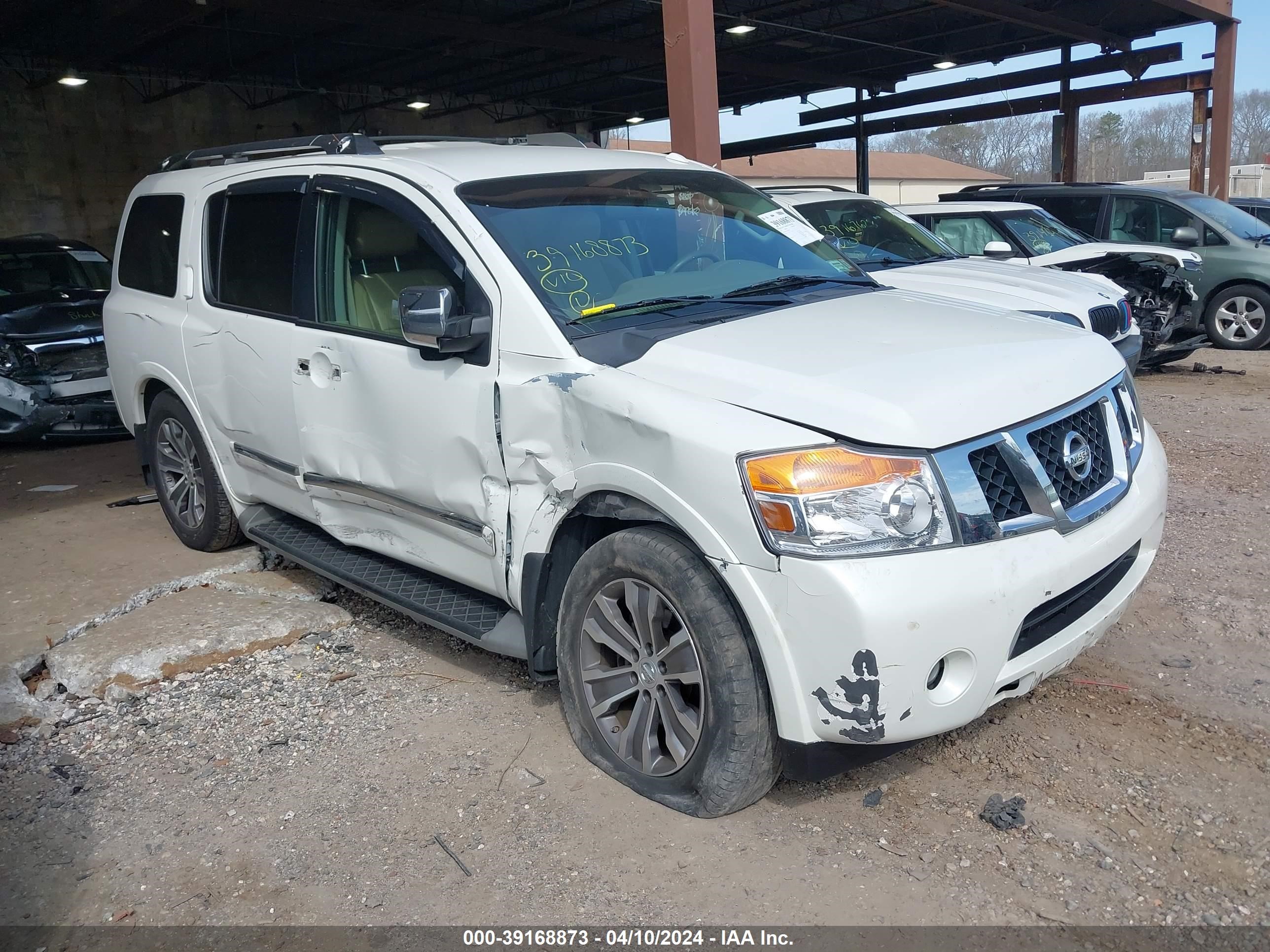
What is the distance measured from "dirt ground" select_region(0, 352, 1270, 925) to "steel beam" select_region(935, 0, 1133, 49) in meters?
12.0

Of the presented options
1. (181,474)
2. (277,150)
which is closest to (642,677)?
(277,150)

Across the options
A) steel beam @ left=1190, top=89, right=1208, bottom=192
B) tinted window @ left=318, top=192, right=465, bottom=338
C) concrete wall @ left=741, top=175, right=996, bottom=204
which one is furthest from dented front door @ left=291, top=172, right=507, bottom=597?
concrete wall @ left=741, top=175, right=996, bottom=204

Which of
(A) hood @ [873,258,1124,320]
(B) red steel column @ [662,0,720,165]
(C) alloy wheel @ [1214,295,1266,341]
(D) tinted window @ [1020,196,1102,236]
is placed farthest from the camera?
(D) tinted window @ [1020,196,1102,236]

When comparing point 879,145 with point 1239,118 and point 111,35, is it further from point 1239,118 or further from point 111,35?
point 111,35

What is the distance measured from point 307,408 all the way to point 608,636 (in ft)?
5.89

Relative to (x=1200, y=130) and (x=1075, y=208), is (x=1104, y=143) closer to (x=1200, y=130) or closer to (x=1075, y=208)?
(x=1200, y=130)

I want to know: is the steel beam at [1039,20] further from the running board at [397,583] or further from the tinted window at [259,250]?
the running board at [397,583]

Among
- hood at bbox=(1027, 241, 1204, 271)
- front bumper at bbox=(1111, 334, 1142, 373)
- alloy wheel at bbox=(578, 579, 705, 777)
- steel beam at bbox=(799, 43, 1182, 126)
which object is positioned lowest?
alloy wheel at bbox=(578, 579, 705, 777)

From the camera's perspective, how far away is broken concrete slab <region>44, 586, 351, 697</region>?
414 centimetres

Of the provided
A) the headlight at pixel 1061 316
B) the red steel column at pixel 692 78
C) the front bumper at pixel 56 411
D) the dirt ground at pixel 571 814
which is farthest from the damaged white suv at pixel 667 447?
the front bumper at pixel 56 411

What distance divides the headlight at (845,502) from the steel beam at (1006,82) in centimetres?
1938

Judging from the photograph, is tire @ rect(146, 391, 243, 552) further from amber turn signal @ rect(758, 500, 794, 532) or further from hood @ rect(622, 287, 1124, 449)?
amber turn signal @ rect(758, 500, 794, 532)

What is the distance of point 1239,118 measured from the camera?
82.0m

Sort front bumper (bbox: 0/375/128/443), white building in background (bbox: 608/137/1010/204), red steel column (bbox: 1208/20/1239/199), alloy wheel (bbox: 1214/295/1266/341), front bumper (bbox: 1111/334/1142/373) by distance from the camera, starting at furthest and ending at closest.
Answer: white building in background (bbox: 608/137/1010/204)
red steel column (bbox: 1208/20/1239/199)
alloy wheel (bbox: 1214/295/1266/341)
front bumper (bbox: 0/375/128/443)
front bumper (bbox: 1111/334/1142/373)
